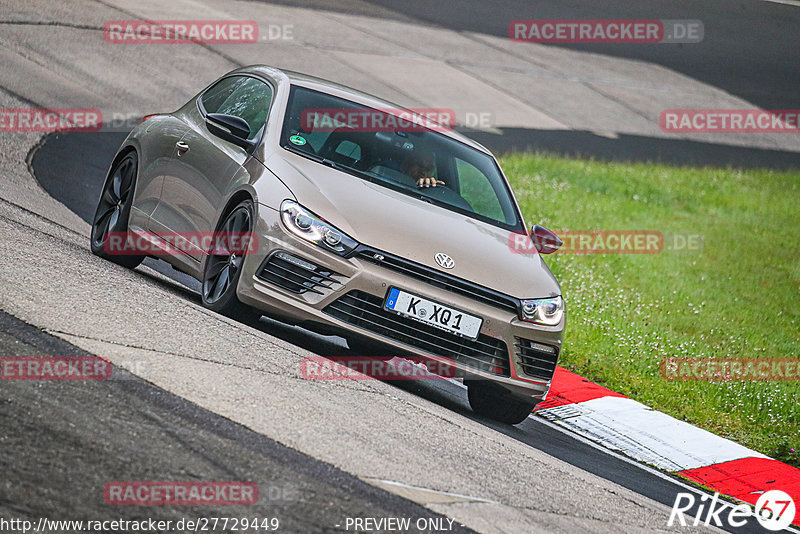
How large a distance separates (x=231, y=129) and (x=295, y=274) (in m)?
1.41

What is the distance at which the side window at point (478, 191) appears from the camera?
8.03 meters

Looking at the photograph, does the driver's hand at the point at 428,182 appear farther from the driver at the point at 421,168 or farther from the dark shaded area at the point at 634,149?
the dark shaded area at the point at 634,149

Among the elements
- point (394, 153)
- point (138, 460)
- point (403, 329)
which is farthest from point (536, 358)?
point (138, 460)

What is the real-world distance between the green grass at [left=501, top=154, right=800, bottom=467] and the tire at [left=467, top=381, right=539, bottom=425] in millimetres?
2362

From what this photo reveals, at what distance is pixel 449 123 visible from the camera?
64.4 ft

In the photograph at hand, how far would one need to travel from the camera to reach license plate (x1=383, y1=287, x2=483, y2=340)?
6.62 meters

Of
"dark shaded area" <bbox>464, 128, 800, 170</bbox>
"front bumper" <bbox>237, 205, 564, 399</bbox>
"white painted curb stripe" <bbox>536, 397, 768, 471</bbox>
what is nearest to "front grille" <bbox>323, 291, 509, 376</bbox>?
"front bumper" <bbox>237, 205, 564, 399</bbox>

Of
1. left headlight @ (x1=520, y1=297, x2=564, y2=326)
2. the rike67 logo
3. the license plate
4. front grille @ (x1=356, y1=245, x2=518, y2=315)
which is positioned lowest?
the rike67 logo

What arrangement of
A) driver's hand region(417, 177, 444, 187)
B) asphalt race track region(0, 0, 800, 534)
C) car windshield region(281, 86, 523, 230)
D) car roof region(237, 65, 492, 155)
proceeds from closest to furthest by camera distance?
asphalt race track region(0, 0, 800, 534) → car windshield region(281, 86, 523, 230) → driver's hand region(417, 177, 444, 187) → car roof region(237, 65, 492, 155)

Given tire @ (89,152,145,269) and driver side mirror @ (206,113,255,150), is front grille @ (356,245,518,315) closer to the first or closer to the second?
driver side mirror @ (206,113,255,150)

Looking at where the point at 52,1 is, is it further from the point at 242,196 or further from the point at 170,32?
the point at 242,196

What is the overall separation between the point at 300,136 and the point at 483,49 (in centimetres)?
1921

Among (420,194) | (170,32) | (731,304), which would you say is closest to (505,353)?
(420,194)

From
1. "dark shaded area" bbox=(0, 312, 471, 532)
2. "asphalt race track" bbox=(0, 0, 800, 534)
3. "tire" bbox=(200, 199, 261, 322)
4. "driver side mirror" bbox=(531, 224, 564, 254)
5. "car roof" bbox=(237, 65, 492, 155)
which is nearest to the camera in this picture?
"dark shaded area" bbox=(0, 312, 471, 532)
